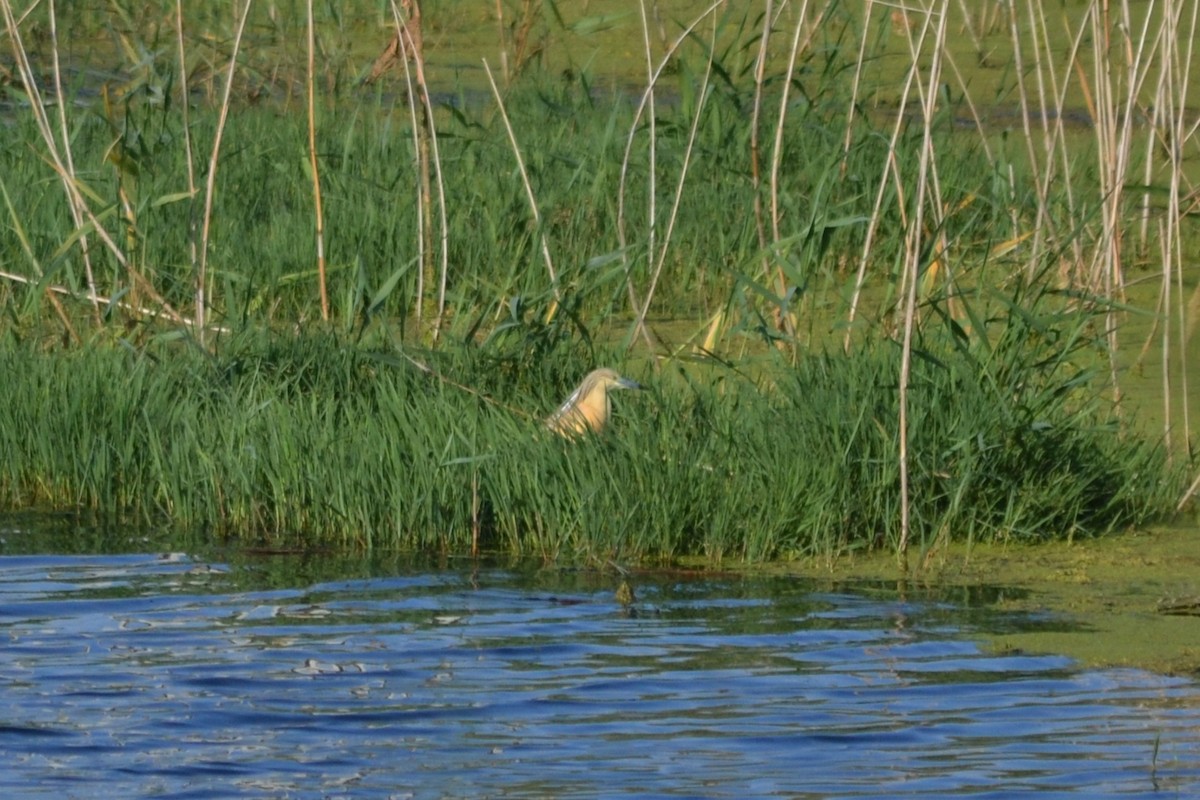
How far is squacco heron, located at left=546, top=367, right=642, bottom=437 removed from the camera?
5.69 metres

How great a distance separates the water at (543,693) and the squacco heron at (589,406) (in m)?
0.55

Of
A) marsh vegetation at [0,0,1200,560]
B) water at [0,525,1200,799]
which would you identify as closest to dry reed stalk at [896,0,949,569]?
marsh vegetation at [0,0,1200,560]

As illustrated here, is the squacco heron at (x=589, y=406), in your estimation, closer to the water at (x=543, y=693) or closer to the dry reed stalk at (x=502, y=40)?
the water at (x=543, y=693)

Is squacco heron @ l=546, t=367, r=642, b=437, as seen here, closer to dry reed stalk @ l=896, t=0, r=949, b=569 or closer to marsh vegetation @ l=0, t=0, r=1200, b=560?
marsh vegetation @ l=0, t=0, r=1200, b=560

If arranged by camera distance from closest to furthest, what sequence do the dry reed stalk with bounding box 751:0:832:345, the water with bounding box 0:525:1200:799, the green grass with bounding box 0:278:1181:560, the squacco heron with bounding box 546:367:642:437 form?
the water with bounding box 0:525:1200:799 < the green grass with bounding box 0:278:1181:560 < the squacco heron with bounding box 546:367:642:437 < the dry reed stalk with bounding box 751:0:832:345

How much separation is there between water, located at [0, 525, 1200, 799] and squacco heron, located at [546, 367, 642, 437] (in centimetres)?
55

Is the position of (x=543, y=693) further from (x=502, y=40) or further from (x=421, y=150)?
(x=502, y=40)

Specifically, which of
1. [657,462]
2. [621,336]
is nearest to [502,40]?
[621,336]

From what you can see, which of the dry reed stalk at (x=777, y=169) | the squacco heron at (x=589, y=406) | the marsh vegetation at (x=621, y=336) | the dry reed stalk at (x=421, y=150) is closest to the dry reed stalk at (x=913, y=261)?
the marsh vegetation at (x=621, y=336)

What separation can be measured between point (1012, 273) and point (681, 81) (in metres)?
1.43

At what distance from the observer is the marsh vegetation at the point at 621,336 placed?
5.50 metres

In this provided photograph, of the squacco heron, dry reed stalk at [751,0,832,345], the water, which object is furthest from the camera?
dry reed stalk at [751,0,832,345]

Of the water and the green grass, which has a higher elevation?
the green grass

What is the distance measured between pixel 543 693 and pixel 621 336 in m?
3.79
